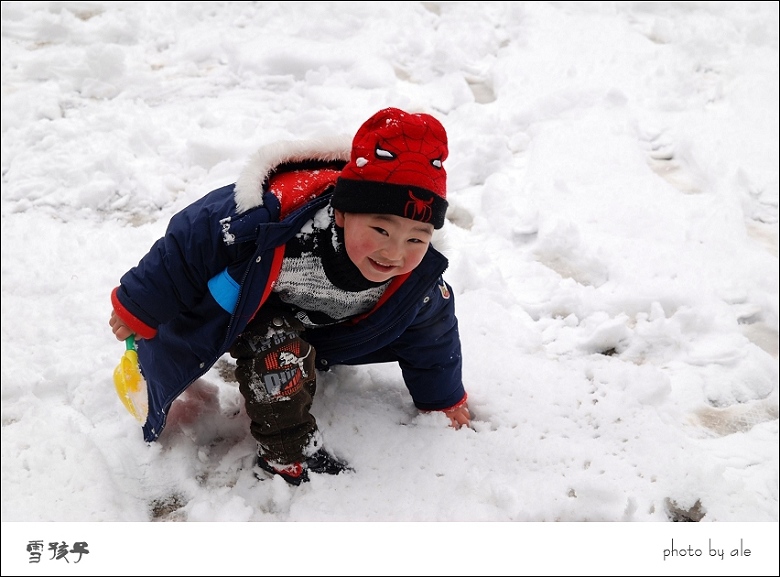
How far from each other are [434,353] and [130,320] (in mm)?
609

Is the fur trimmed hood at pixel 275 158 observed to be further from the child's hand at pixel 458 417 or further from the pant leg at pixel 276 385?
the child's hand at pixel 458 417

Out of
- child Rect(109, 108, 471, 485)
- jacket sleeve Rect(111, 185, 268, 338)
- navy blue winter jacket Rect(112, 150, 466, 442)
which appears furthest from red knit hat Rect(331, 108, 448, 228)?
jacket sleeve Rect(111, 185, 268, 338)

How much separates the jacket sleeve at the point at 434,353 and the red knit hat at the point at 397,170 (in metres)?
0.29

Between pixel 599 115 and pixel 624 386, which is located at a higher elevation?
pixel 599 115

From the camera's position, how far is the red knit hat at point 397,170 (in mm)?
1154

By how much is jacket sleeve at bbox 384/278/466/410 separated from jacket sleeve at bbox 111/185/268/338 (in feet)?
1.34

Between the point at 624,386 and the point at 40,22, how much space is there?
9.41ft

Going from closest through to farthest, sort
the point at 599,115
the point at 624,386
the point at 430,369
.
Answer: the point at 430,369 < the point at 624,386 < the point at 599,115

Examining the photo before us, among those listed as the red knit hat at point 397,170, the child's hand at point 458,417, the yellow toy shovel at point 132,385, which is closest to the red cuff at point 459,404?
the child's hand at point 458,417

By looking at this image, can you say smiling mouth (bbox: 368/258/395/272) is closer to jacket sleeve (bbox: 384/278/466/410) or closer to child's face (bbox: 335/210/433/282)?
child's face (bbox: 335/210/433/282)

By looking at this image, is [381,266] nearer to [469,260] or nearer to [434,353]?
[434,353]

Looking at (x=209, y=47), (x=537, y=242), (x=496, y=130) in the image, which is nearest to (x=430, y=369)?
(x=537, y=242)

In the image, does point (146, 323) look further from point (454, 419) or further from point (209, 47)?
point (209, 47)

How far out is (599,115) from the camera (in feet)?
8.62
